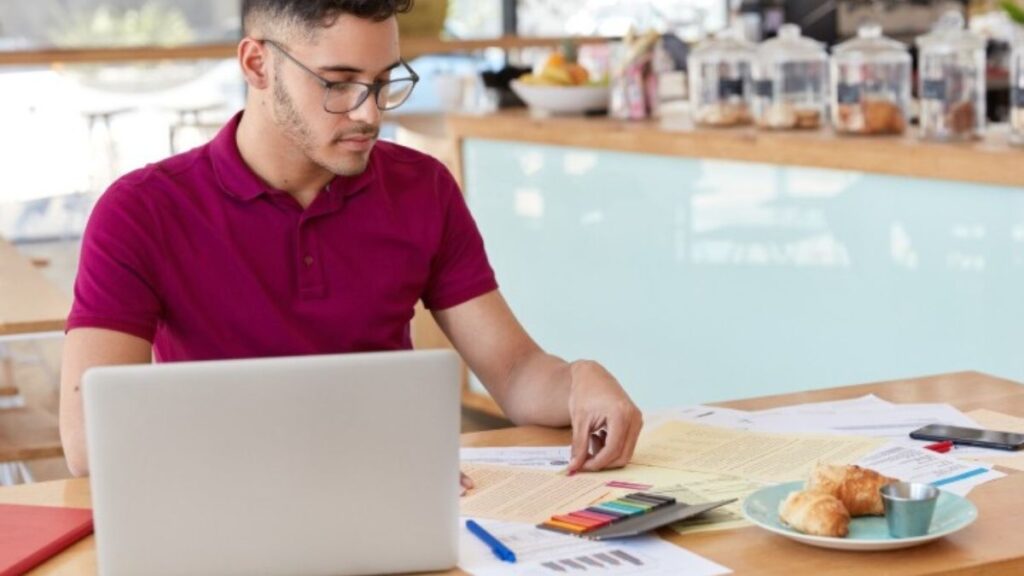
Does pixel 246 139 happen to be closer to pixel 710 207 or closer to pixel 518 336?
pixel 518 336

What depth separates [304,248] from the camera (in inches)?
80.6

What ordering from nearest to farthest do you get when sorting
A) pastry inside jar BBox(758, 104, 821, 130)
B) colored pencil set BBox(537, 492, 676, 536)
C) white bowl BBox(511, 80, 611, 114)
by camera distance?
colored pencil set BBox(537, 492, 676, 536) → pastry inside jar BBox(758, 104, 821, 130) → white bowl BBox(511, 80, 611, 114)

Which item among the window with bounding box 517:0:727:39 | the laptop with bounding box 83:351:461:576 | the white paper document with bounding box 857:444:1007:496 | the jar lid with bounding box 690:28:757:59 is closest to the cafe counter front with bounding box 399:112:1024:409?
the jar lid with bounding box 690:28:757:59

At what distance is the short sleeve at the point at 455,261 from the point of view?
7.22ft

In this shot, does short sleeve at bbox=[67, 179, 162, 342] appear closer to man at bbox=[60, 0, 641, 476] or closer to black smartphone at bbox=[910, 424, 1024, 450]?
man at bbox=[60, 0, 641, 476]

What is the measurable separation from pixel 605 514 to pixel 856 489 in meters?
0.24

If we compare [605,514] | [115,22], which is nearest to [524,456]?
[605,514]

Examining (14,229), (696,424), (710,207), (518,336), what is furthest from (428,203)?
(14,229)

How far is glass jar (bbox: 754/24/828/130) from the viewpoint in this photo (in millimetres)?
3604

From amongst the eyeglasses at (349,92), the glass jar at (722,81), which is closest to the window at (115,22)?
the glass jar at (722,81)

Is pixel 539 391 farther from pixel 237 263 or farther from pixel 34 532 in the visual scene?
A: pixel 34 532

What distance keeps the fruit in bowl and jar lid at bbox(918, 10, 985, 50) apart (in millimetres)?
1102

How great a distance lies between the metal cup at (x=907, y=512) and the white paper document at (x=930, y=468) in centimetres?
19

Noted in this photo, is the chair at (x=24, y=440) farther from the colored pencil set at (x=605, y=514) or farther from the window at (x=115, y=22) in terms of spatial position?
the window at (x=115, y=22)
